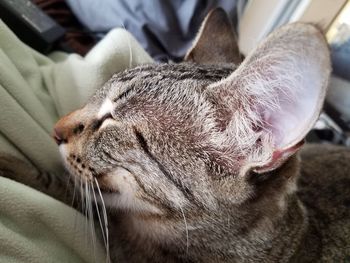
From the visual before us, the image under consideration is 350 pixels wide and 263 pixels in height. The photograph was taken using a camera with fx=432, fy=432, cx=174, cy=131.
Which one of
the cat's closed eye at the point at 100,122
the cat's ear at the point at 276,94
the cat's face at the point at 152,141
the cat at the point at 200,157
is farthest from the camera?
the cat's closed eye at the point at 100,122

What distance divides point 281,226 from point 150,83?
0.41 m

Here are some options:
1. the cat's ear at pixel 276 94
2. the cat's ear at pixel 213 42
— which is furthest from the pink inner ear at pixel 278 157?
the cat's ear at pixel 213 42

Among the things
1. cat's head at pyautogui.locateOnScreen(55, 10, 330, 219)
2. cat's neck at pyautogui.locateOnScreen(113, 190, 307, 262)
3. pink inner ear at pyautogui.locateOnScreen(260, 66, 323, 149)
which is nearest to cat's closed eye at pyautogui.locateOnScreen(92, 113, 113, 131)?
cat's head at pyautogui.locateOnScreen(55, 10, 330, 219)

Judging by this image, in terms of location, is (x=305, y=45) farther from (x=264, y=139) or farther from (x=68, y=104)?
(x=68, y=104)

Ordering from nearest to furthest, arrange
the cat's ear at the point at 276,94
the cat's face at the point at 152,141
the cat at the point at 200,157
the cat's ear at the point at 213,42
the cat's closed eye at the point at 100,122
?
the cat's ear at the point at 276,94 < the cat at the point at 200,157 < the cat's face at the point at 152,141 < the cat's closed eye at the point at 100,122 < the cat's ear at the point at 213,42

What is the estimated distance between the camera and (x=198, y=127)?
84 cm

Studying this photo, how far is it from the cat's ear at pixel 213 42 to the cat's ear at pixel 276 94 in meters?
0.34

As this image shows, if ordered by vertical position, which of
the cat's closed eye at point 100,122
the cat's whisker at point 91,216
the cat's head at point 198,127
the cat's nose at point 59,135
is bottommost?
the cat's whisker at point 91,216

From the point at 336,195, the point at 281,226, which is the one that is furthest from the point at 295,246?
the point at 336,195

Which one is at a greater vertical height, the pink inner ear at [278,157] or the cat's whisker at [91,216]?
the pink inner ear at [278,157]

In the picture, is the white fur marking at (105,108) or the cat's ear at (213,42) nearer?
the white fur marking at (105,108)

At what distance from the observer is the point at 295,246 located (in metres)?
0.97

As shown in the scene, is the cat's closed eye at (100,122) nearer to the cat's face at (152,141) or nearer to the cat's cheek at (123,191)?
the cat's face at (152,141)

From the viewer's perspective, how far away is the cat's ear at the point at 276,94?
63 centimetres
